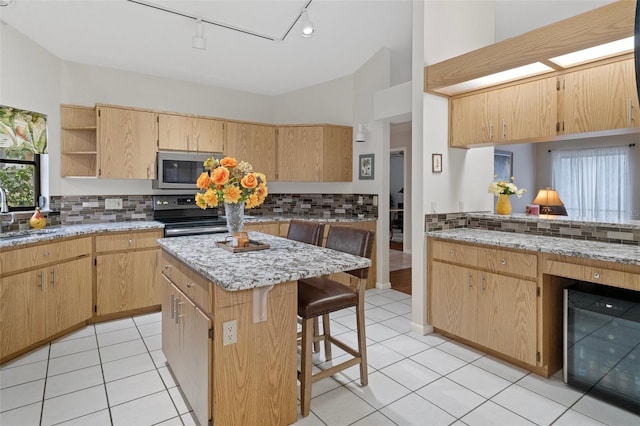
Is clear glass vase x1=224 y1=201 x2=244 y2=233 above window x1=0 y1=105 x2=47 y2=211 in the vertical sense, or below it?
below

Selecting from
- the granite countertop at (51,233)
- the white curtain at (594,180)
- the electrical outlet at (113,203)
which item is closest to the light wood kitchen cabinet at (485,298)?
the granite countertop at (51,233)

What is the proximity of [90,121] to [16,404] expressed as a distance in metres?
2.79

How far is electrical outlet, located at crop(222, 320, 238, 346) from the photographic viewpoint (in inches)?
60.5

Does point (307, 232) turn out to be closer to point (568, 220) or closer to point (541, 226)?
point (541, 226)

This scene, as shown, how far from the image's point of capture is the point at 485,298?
2.56m

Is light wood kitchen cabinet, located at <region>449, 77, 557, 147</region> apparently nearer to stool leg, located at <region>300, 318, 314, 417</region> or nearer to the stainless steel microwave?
stool leg, located at <region>300, 318, 314, 417</region>

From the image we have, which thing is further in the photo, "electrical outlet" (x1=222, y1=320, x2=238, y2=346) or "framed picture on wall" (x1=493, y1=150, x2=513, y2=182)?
"framed picture on wall" (x1=493, y1=150, x2=513, y2=182)

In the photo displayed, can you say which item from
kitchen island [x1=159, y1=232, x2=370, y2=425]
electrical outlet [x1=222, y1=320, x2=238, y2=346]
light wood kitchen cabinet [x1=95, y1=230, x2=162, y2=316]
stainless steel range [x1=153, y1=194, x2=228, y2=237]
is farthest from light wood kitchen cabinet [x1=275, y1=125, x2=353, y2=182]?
electrical outlet [x1=222, y1=320, x2=238, y2=346]

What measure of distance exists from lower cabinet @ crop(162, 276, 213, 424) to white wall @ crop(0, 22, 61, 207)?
7.40ft

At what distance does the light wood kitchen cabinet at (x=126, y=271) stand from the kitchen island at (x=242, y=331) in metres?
1.74

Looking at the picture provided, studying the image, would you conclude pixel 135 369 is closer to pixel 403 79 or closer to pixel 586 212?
pixel 403 79

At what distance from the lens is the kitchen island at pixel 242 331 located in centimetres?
154

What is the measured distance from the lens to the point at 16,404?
79.5 inches

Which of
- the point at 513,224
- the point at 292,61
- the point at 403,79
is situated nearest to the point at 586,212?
the point at 403,79
